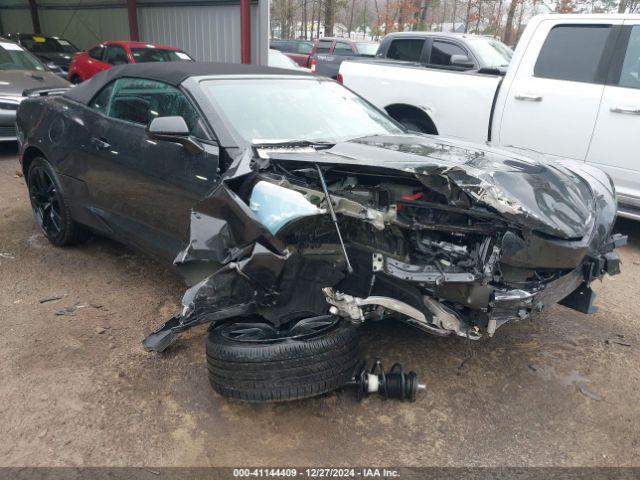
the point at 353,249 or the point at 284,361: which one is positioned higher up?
the point at 353,249

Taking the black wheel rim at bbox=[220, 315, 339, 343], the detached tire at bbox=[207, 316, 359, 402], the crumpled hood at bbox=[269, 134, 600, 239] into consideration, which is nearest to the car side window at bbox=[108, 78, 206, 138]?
the crumpled hood at bbox=[269, 134, 600, 239]

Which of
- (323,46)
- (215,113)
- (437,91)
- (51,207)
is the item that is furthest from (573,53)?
(323,46)

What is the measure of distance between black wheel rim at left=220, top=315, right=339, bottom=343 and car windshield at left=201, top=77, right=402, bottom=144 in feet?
3.73

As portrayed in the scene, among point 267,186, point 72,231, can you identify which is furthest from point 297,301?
point 72,231

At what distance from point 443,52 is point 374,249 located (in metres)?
5.70

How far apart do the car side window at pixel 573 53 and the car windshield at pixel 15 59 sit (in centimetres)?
831

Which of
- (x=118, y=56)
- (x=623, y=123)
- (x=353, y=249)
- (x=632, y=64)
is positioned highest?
(x=632, y=64)

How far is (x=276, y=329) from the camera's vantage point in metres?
2.64

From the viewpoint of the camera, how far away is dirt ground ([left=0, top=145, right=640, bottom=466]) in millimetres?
2447

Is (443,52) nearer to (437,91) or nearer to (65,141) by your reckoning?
(437,91)

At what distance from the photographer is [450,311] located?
256 cm

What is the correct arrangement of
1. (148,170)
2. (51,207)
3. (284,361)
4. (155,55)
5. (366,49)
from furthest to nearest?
(366,49) < (155,55) < (51,207) < (148,170) < (284,361)

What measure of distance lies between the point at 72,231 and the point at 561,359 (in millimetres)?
3888

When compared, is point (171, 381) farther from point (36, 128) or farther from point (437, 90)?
point (437, 90)
